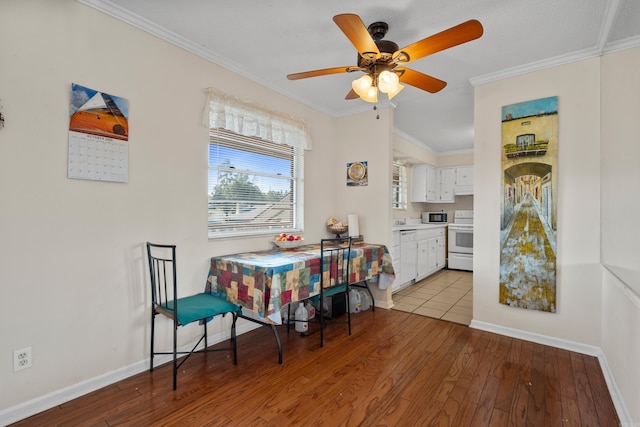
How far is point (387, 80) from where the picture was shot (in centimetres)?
192

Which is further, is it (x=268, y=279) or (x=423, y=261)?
(x=423, y=261)

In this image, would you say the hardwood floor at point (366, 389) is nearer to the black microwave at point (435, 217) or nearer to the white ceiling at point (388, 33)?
the white ceiling at point (388, 33)

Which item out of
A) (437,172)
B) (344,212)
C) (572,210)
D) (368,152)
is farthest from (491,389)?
(437,172)

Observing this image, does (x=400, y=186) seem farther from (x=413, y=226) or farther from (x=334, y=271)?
(x=334, y=271)

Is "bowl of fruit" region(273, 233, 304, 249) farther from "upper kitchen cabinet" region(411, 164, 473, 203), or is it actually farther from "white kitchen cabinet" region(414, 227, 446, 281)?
"upper kitchen cabinet" region(411, 164, 473, 203)

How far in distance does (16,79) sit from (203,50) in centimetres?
128

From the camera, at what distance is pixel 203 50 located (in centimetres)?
255

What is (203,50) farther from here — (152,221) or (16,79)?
(152,221)

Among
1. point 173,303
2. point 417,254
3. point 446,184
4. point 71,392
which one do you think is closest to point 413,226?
point 417,254

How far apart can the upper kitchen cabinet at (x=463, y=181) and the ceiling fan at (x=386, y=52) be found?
181 inches

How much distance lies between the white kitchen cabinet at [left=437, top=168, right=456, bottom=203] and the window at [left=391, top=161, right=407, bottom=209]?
1054mm

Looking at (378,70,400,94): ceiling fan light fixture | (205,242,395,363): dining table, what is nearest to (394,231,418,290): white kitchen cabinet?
(205,242,395,363): dining table

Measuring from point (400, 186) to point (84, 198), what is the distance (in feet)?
16.8

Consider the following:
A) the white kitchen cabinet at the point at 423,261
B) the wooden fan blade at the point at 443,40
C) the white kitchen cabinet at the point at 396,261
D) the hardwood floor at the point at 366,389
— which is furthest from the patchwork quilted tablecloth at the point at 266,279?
the white kitchen cabinet at the point at 423,261
